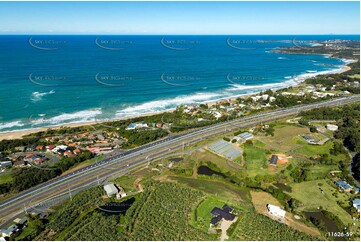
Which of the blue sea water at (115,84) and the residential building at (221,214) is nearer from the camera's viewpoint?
the residential building at (221,214)

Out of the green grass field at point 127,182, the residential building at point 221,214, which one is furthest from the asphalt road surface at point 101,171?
the residential building at point 221,214

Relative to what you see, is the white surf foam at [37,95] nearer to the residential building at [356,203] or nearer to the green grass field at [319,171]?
the green grass field at [319,171]

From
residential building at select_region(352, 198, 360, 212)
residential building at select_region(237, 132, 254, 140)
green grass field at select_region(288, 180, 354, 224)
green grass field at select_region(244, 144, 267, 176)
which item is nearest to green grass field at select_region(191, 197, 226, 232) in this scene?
green grass field at select_region(244, 144, 267, 176)

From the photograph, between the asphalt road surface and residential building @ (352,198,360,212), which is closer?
residential building @ (352,198,360,212)

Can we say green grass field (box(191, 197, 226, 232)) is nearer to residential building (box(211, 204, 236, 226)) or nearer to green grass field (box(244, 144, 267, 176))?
residential building (box(211, 204, 236, 226))

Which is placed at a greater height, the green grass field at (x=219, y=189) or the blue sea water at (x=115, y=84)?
the blue sea water at (x=115, y=84)

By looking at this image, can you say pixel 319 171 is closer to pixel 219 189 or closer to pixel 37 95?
pixel 219 189

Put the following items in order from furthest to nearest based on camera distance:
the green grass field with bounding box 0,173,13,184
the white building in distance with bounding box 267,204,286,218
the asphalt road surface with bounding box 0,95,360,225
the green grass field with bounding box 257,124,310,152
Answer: the green grass field with bounding box 257,124,310,152 < the green grass field with bounding box 0,173,13,184 < the asphalt road surface with bounding box 0,95,360,225 < the white building in distance with bounding box 267,204,286,218

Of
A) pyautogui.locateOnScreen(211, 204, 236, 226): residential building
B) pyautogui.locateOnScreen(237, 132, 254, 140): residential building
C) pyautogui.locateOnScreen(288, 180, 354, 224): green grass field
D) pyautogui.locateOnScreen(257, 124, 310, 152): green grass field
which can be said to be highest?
pyautogui.locateOnScreen(237, 132, 254, 140): residential building
